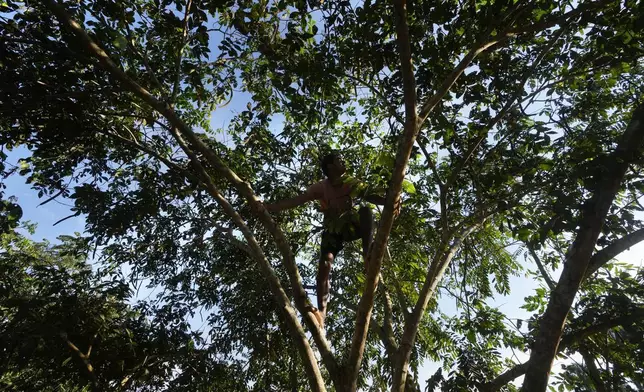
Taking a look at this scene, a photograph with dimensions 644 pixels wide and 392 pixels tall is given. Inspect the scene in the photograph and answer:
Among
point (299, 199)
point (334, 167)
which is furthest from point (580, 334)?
point (299, 199)

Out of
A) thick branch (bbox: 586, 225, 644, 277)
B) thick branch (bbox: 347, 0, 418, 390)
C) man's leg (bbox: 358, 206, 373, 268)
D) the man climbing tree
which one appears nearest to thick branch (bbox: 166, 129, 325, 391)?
thick branch (bbox: 347, 0, 418, 390)

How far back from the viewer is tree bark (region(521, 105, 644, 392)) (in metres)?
2.69

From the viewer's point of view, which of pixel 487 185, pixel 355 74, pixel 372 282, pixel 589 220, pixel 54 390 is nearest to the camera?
pixel 372 282

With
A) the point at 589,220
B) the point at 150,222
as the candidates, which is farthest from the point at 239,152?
the point at 589,220

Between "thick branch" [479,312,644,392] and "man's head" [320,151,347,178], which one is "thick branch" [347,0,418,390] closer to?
"man's head" [320,151,347,178]

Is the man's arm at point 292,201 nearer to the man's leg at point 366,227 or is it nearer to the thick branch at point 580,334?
the man's leg at point 366,227

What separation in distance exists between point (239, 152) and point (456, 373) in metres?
3.66

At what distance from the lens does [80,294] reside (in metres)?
5.68

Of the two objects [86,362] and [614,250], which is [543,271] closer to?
[614,250]

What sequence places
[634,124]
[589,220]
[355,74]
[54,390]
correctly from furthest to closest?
[54,390] → [355,74] → [634,124] → [589,220]

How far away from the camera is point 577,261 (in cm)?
291

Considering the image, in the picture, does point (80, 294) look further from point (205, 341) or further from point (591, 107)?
point (591, 107)

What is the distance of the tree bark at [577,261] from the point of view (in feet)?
8.81

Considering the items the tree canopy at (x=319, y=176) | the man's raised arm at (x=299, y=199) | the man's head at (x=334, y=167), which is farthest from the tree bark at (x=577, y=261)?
the man's raised arm at (x=299, y=199)
